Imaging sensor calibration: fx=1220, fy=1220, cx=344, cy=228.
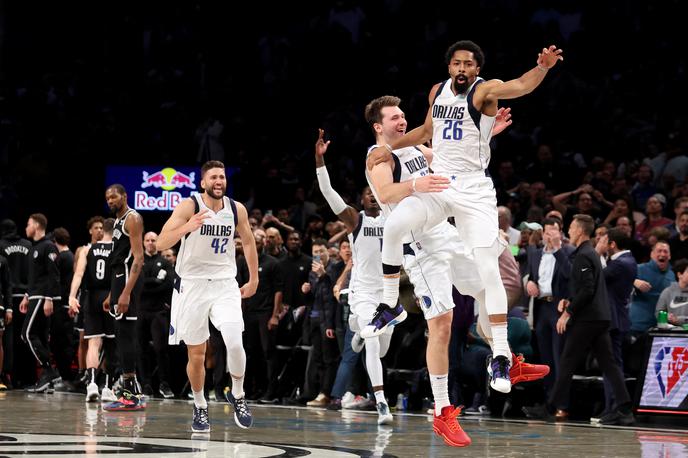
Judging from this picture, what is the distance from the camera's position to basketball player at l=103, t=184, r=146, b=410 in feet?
44.7

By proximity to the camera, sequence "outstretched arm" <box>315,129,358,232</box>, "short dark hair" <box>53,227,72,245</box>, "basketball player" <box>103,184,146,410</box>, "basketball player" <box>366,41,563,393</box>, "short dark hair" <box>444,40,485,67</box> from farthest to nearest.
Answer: "short dark hair" <box>53,227,72,245</box> → "basketball player" <box>103,184,146,410</box> → "outstretched arm" <box>315,129,358,232</box> → "short dark hair" <box>444,40,485,67</box> → "basketball player" <box>366,41,563,393</box>

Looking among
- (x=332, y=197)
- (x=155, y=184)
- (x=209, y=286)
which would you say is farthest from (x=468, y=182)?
(x=155, y=184)

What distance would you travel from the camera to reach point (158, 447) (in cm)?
941

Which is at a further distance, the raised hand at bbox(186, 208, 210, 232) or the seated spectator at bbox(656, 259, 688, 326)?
the seated spectator at bbox(656, 259, 688, 326)

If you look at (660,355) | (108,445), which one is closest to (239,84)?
(660,355)

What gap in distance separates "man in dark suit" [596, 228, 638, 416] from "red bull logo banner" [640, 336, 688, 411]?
376 millimetres

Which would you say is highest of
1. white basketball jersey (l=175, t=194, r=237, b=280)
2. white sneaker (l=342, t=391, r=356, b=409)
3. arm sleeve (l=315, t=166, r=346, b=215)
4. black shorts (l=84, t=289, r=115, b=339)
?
arm sleeve (l=315, t=166, r=346, b=215)

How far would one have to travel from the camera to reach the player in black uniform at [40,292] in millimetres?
17281

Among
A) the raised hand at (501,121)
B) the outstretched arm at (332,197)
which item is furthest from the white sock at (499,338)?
the outstretched arm at (332,197)

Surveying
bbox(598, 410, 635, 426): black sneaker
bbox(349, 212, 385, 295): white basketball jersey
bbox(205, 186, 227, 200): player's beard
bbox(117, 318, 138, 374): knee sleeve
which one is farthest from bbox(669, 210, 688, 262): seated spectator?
bbox(117, 318, 138, 374): knee sleeve

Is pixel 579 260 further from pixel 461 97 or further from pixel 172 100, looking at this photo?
pixel 172 100

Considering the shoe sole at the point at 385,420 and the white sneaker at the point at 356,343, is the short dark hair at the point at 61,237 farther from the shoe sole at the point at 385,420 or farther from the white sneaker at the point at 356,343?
the shoe sole at the point at 385,420

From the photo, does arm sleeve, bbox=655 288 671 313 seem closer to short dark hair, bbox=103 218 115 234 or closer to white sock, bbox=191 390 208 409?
white sock, bbox=191 390 208 409

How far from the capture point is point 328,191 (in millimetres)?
12359
